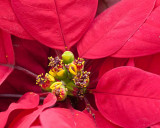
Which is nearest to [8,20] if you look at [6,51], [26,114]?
[6,51]

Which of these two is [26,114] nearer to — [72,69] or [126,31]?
[72,69]

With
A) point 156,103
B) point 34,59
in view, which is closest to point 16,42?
point 34,59

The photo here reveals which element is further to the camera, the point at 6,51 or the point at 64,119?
the point at 6,51

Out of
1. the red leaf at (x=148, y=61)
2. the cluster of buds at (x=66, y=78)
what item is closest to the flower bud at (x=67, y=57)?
the cluster of buds at (x=66, y=78)

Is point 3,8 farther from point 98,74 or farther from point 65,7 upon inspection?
point 98,74

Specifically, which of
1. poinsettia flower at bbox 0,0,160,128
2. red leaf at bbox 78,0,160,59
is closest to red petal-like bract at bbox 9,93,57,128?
poinsettia flower at bbox 0,0,160,128

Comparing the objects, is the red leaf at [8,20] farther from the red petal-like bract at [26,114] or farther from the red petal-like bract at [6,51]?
the red petal-like bract at [26,114]

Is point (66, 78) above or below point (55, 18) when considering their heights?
below
